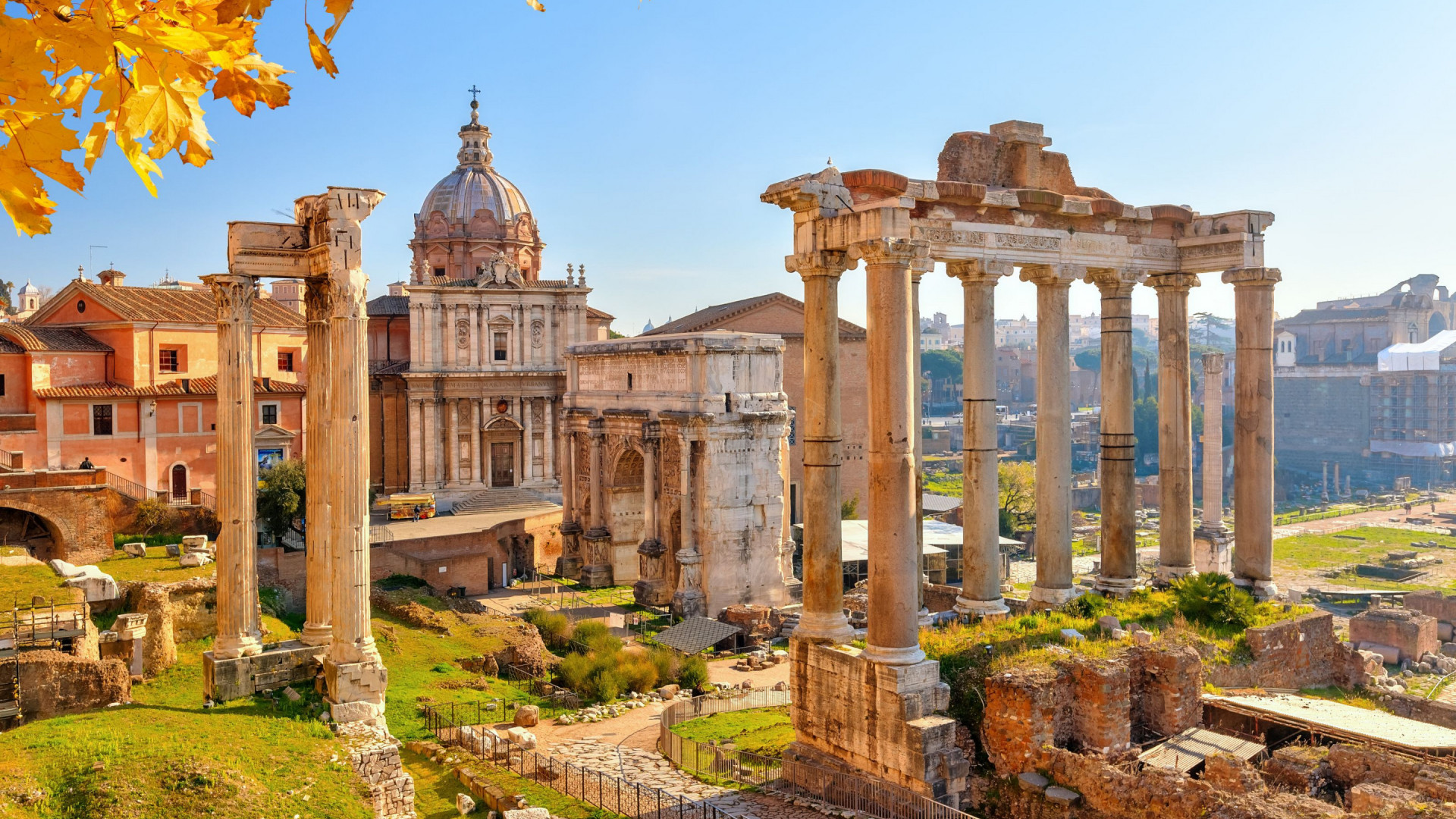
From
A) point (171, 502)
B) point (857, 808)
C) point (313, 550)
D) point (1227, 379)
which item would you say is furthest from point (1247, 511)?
point (1227, 379)

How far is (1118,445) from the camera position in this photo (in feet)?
55.0

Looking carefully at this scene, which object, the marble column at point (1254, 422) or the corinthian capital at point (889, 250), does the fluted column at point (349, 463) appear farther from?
the marble column at point (1254, 422)

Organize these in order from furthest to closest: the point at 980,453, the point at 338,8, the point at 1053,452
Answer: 1. the point at 1053,452
2. the point at 980,453
3. the point at 338,8

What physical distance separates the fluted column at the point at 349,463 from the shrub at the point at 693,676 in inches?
397

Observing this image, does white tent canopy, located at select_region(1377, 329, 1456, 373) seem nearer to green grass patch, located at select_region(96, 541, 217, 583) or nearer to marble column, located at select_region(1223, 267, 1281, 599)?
marble column, located at select_region(1223, 267, 1281, 599)

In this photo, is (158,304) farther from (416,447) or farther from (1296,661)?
(1296,661)

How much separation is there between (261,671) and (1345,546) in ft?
202

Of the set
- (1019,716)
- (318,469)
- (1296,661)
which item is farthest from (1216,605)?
(318,469)

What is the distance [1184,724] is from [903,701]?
139 inches

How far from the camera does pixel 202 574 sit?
2383 centimetres

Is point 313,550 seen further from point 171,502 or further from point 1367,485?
point 1367,485

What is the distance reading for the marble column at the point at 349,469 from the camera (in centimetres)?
1452

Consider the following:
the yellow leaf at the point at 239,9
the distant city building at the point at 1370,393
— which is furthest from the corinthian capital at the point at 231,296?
the distant city building at the point at 1370,393

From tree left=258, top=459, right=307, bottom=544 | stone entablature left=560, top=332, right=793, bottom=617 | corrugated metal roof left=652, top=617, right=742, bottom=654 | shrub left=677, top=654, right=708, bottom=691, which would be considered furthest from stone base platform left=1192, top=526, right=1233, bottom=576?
tree left=258, top=459, right=307, bottom=544
